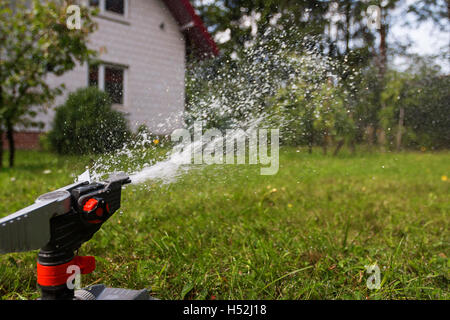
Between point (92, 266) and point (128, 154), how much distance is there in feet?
1.39

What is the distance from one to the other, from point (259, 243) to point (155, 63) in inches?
37.8

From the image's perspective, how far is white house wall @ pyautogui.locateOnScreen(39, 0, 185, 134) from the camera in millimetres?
1291

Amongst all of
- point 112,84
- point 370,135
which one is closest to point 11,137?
point 112,84

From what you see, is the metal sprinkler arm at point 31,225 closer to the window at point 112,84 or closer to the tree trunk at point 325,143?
the window at point 112,84

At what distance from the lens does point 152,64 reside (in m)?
1.55

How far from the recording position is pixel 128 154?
1.20 m

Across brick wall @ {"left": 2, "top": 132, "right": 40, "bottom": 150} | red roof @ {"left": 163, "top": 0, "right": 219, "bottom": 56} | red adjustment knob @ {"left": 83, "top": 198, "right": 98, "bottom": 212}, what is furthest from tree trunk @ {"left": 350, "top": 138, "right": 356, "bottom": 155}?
brick wall @ {"left": 2, "top": 132, "right": 40, "bottom": 150}

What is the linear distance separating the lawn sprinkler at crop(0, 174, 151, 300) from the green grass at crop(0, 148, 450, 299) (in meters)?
0.36

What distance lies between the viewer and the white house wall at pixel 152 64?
1.29m

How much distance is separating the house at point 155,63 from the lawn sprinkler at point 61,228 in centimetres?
46

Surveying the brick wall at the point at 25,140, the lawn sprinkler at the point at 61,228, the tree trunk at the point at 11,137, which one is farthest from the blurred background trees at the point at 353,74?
the brick wall at the point at 25,140

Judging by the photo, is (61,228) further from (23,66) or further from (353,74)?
(23,66)

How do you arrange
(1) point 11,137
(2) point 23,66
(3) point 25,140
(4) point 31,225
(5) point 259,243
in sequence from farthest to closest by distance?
(3) point 25,140 < (1) point 11,137 < (2) point 23,66 < (5) point 259,243 < (4) point 31,225
